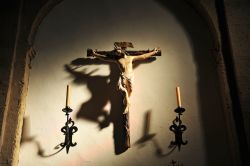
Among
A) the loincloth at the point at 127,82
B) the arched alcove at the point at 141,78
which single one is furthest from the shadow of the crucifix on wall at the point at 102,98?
the loincloth at the point at 127,82

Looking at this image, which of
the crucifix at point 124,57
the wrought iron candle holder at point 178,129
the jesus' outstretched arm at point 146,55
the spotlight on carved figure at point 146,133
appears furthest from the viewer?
the jesus' outstretched arm at point 146,55

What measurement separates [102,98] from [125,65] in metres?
0.41

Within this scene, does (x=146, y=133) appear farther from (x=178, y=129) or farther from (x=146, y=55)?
(x=146, y=55)

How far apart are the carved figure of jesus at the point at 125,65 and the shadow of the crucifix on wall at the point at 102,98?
0.12 meters

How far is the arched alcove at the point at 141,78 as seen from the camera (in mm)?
3441

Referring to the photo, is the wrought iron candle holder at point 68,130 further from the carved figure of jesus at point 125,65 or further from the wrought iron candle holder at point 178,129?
the wrought iron candle holder at point 178,129

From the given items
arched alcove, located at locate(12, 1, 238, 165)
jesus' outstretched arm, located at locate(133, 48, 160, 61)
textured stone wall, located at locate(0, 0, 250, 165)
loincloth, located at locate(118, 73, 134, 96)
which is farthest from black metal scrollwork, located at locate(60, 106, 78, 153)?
jesus' outstretched arm, located at locate(133, 48, 160, 61)

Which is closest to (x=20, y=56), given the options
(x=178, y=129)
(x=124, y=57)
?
(x=124, y=57)

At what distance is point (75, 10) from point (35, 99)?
3.79 ft

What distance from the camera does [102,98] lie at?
146 inches

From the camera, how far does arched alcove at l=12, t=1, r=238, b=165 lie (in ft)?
11.3

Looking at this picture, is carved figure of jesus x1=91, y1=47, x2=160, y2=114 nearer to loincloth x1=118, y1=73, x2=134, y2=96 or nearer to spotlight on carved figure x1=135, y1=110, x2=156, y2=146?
loincloth x1=118, y1=73, x2=134, y2=96

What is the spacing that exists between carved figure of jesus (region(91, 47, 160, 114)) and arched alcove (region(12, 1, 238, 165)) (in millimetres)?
142

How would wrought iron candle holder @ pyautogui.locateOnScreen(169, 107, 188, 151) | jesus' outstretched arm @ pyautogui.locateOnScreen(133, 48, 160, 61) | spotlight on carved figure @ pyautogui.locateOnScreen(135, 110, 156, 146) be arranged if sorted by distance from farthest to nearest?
1. jesus' outstretched arm @ pyautogui.locateOnScreen(133, 48, 160, 61)
2. spotlight on carved figure @ pyautogui.locateOnScreen(135, 110, 156, 146)
3. wrought iron candle holder @ pyautogui.locateOnScreen(169, 107, 188, 151)
